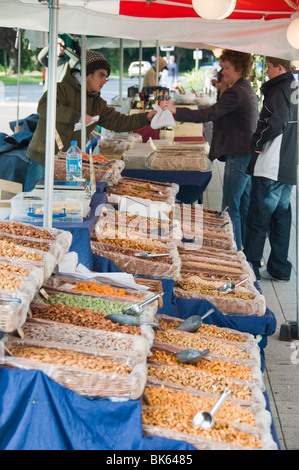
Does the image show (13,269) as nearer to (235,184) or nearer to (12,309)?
(12,309)

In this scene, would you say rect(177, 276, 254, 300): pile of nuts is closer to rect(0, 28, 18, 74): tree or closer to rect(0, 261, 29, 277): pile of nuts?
rect(0, 261, 29, 277): pile of nuts

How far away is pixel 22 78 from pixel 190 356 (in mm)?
28935

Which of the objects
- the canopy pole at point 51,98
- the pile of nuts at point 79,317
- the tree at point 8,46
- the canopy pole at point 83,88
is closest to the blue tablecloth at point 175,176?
the canopy pole at point 83,88

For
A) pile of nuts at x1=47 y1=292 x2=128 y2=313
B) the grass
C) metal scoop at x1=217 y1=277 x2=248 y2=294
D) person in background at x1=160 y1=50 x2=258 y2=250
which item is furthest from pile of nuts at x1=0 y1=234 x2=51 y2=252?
the grass

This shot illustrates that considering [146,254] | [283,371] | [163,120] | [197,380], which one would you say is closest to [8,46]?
[163,120]

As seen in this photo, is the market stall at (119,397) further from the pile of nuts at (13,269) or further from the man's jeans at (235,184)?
the man's jeans at (235,184)

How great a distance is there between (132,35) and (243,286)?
1.88 m

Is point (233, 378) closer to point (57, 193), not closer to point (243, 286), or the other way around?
point (243, 286)

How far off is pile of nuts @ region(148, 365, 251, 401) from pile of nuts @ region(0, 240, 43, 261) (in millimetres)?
665

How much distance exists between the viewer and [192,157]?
A: 6.61 metres

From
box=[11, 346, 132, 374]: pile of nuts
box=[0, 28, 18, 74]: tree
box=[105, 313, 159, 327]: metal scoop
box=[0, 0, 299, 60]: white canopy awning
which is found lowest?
box=[11, 346, 132, 374]: pile of nuts

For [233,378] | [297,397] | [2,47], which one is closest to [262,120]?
[297,397]

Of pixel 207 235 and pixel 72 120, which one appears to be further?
pixel 72 120

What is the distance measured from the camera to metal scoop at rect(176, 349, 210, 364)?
272 centimetres
